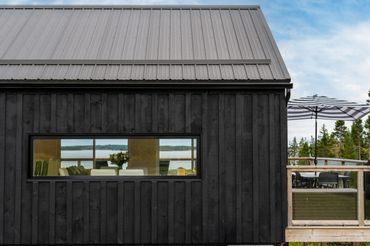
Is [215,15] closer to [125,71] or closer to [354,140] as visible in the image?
[125,71]

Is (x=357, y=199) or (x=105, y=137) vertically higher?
(x=105, y=137)

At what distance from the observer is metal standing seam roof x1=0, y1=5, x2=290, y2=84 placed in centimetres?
708

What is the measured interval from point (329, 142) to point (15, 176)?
31132 millimetres

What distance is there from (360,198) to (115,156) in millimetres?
3945

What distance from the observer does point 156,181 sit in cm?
688

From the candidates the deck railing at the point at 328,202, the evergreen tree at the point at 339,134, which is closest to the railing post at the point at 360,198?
the deck railing at the point at 328,202

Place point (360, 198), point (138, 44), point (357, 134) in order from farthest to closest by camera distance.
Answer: point (357, 134), point (138, 44), point (360, 198)

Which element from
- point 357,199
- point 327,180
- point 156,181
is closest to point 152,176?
point 156,181

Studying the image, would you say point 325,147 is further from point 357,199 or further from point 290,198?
point 290,198

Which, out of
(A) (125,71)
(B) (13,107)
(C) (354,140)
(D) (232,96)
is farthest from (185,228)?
(C) (354,140)

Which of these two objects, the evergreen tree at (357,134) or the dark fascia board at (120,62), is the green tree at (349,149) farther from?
the dark fascia board at (120,62)

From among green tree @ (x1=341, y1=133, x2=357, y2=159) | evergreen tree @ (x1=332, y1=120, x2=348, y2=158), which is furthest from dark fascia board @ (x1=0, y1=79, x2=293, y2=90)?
evergreen tree @ (x1=332, y1=120, x2=348, y2=158)

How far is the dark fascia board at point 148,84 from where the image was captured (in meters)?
6.84

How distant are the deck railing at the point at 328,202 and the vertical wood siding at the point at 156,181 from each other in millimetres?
281
